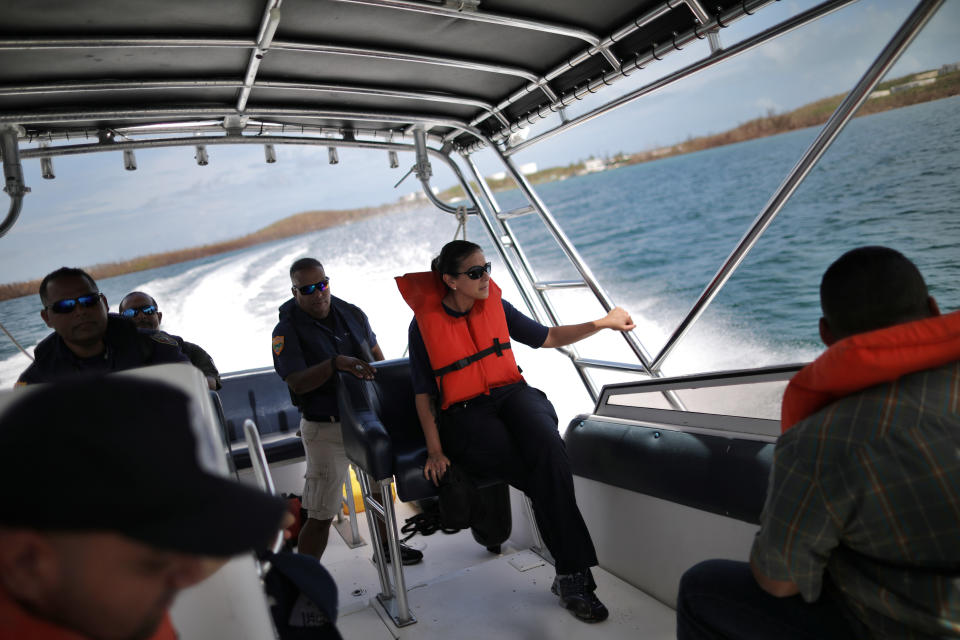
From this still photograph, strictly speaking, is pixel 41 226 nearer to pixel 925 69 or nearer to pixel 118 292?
pixel 118 292

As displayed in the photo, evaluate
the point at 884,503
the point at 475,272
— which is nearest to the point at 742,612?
the point at 884,503

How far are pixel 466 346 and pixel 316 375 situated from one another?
2.25 ft

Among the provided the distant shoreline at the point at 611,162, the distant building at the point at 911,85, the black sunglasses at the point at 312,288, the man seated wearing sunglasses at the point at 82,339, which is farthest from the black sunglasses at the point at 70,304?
the distant building at the point at 911,85

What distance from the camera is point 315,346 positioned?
2920 mm

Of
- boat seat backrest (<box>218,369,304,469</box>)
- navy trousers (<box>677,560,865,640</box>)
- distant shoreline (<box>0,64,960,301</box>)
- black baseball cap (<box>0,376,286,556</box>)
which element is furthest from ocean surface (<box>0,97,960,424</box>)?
black baseball cap (<box>0,376,286,556</box>)

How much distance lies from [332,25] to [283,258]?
16704mm

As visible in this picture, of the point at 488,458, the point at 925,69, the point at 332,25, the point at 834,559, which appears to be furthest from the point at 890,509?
the point at 925,69

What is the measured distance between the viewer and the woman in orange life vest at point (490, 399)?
2307mm

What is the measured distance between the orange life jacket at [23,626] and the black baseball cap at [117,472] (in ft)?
0.22

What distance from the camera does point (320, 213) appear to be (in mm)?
23234

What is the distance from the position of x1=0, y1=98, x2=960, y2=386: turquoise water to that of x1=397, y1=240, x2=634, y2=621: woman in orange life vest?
39.2 ft

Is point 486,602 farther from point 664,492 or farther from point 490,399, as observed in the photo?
point 664,492

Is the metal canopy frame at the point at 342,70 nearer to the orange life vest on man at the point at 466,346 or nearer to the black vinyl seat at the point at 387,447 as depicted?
the orange life vest on man at the point at 466,346

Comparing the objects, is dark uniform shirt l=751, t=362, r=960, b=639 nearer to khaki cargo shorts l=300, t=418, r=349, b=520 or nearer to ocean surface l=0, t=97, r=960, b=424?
khaki cargo shorts l=300, t=418, r=349, b=520
